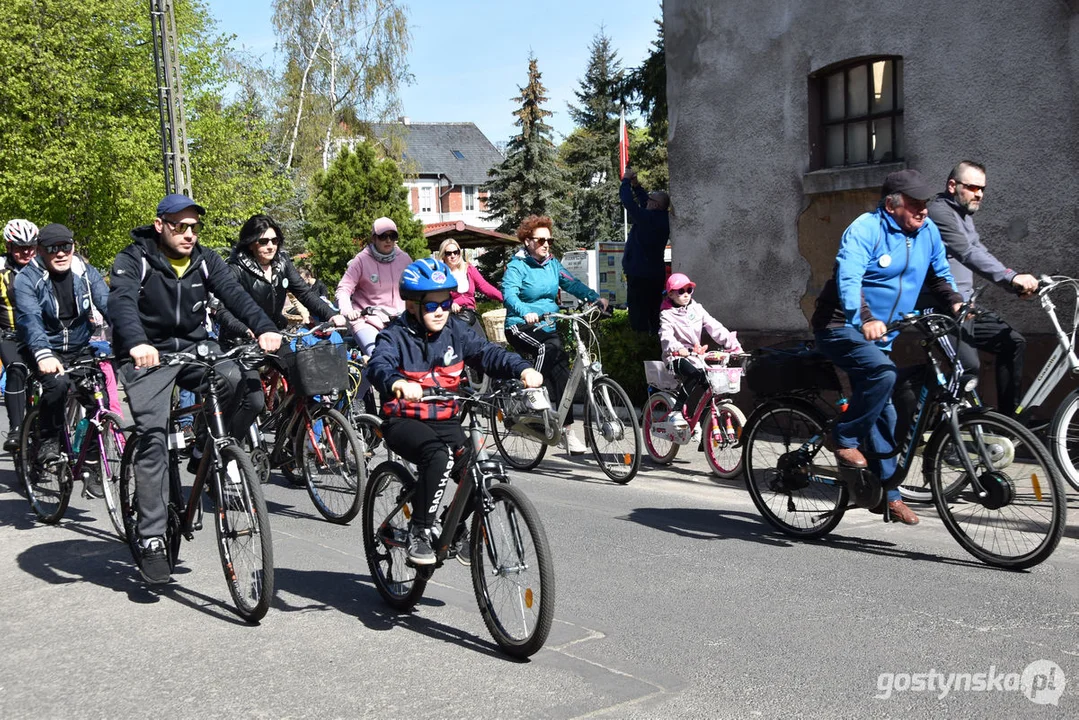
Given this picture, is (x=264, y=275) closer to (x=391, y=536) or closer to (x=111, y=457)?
(x=111, y=457)

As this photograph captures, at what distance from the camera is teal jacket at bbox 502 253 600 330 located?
961cm

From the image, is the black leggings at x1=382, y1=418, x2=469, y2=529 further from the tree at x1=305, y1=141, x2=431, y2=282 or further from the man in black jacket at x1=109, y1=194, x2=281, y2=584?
the tree at x1=305, y1=141, x2=431, y2=282

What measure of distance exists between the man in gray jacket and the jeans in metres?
1.13

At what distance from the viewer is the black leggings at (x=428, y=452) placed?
4977mm

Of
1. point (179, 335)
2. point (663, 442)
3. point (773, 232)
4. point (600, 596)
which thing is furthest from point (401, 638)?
point (773, 232)

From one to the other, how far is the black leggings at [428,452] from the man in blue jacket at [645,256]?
22.6 feet

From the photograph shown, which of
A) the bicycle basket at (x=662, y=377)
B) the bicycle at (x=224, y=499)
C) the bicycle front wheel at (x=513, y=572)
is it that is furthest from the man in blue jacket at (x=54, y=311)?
the bicycle basket at (x=662, y=377)

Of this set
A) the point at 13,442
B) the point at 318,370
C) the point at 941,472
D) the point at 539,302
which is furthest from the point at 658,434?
the point at 13,442

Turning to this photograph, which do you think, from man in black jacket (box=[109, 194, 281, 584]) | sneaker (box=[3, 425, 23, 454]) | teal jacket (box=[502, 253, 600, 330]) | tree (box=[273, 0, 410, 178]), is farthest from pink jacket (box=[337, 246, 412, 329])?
tree (box=[273, 0, 410, 178])

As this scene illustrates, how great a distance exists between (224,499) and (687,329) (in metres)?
4.61

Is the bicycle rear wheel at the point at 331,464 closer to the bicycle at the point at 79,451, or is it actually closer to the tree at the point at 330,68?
the bicycle at the point at 79,451

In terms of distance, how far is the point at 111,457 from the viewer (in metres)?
7.21

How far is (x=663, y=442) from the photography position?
9.39m

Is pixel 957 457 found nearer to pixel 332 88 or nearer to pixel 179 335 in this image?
pixel 179 335
